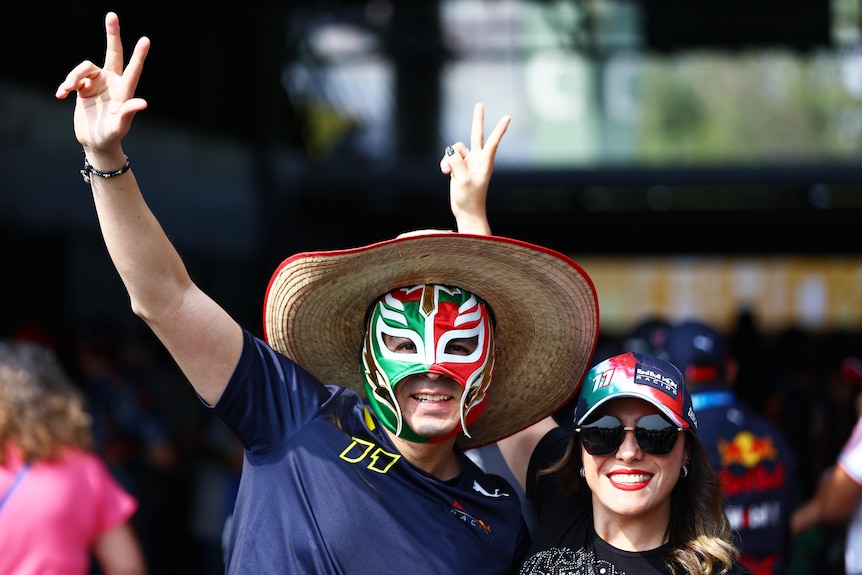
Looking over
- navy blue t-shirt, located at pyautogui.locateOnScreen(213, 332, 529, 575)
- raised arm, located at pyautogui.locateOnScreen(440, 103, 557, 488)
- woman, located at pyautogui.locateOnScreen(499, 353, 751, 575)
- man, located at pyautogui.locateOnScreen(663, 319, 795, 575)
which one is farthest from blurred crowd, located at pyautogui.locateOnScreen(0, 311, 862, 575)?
woman, located at pyautogui.locateOnScreen(499, 353, 751, 575)

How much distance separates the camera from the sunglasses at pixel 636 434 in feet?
7.97

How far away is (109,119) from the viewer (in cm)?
216

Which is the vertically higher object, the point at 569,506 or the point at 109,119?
the point at 109,119

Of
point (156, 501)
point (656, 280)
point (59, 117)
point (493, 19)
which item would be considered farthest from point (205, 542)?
point (656, 280)

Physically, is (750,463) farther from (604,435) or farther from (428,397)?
(428,397)

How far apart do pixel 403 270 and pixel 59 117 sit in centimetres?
636

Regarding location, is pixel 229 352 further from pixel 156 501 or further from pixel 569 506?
pixel 156 501

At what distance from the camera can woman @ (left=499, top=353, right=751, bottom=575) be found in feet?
7.96

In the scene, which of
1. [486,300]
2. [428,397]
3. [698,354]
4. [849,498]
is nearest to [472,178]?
[486,300]

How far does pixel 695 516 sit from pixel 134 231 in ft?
4.59

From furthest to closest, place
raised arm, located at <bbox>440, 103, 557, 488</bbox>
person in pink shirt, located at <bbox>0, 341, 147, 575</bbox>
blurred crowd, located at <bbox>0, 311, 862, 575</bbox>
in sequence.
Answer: blurred crowd, located at <bbox>0, 311, 862, 575</bbox> → person in pink shirt, located at <bbox>0, 341, 147, 575</bbox> → raised arm, located at <bbox>440, 103, 557, 488</bbox>

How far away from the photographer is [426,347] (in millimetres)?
2547

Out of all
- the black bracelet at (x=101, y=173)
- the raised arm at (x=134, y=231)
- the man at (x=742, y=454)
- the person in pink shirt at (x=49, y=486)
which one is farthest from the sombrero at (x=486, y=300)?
the man at (x=742, y=454)

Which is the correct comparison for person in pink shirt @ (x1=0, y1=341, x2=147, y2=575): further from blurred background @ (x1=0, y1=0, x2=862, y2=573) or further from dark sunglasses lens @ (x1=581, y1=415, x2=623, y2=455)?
blurred background @ (x1=0, y1=0, x2=862, y2=573)
